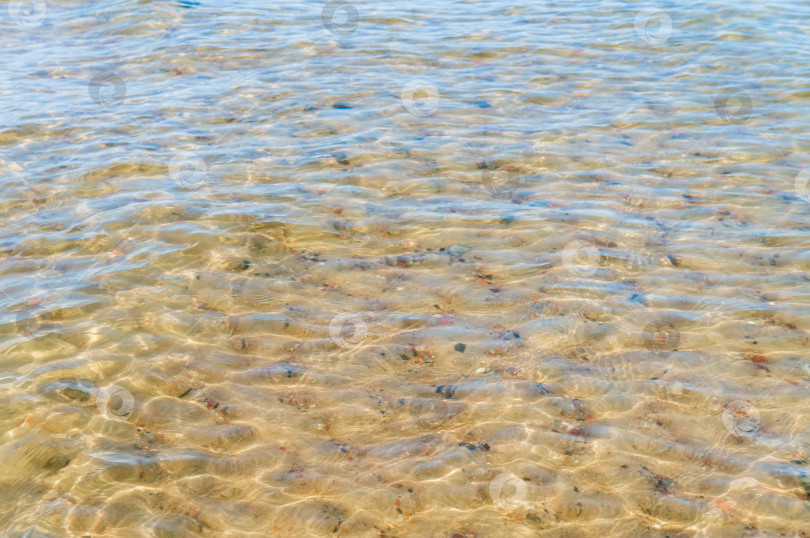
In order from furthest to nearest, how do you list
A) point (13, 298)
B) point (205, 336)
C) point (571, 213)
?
point (571, 213) → point (13, 298) → point (205, 336)

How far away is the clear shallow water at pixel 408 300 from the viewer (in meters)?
4.01

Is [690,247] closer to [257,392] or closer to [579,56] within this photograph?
[257,392]

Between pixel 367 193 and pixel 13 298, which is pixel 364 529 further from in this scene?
pixel 367 193

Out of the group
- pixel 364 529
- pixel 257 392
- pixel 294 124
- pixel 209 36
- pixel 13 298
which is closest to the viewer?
pixel 364 529

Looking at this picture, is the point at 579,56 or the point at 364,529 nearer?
the point at 364,529

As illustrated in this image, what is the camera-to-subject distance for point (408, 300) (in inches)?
224

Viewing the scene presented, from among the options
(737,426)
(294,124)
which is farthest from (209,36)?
(737,426)

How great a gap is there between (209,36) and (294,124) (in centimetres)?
485

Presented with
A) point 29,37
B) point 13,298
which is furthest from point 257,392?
point 29,37

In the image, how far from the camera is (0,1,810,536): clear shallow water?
401 centimetres

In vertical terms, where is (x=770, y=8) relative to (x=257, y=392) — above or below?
above

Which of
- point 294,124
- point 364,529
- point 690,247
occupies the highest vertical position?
point 294,124

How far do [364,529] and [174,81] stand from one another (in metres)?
8.97

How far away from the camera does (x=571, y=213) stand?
6926mm
